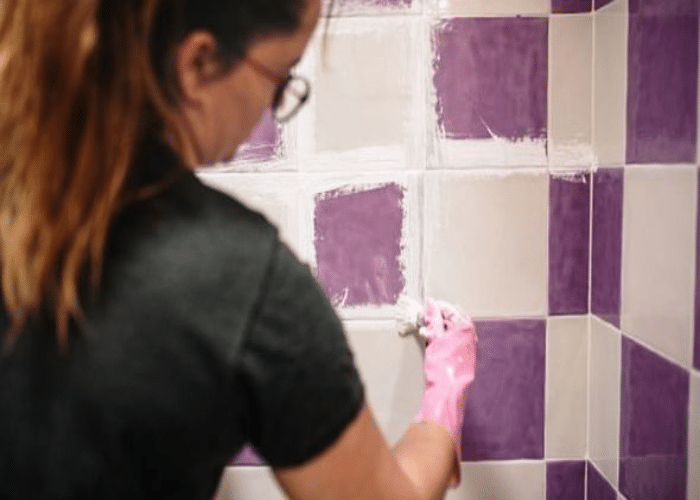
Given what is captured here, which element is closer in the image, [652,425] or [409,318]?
[652,425]

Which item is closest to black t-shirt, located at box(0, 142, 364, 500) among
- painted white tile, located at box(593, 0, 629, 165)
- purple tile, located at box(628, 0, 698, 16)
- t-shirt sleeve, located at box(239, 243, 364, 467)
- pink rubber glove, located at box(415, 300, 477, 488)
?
t-shirt sleeve, located at box(239, 243, 364, 467)

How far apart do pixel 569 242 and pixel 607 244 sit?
0.08m

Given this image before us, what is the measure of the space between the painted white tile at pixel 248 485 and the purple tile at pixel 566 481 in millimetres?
434

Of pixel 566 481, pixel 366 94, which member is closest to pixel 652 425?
pixel 566 481

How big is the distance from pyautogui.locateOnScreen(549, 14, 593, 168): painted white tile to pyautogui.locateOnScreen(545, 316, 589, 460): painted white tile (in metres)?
0.26

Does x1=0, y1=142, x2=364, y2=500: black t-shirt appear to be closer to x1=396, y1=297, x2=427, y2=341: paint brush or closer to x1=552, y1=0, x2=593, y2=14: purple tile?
x1=396, y1=297, x2=427, y2=341: paint brush

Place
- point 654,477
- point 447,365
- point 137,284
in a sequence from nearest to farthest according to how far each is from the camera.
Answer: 1. point 137,284
2. point 654,477
3. point 447,365

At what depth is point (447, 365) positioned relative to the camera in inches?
42.4

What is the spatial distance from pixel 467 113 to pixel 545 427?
1.68 feet

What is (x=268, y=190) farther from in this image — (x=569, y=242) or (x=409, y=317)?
(x=569, y=242)

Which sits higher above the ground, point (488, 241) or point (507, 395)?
point (488, 241)

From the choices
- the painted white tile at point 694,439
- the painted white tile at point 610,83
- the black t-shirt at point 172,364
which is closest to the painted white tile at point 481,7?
the painted white tile at point 610,83

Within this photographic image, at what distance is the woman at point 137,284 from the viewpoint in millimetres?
519

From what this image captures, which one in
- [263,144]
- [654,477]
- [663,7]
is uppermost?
[663,7]
